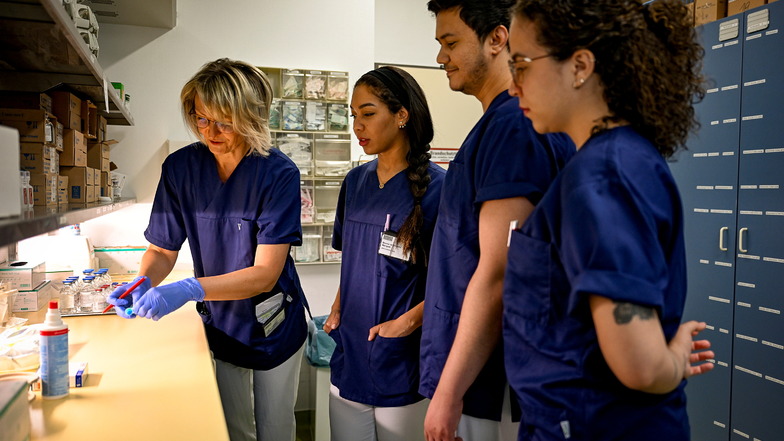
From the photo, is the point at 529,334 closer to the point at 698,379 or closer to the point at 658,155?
the point at 658,155

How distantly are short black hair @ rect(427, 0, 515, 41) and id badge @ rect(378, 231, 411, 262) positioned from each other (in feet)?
2.18

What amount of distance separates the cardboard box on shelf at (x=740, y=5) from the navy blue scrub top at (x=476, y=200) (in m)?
2.47

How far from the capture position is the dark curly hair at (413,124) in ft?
5.82

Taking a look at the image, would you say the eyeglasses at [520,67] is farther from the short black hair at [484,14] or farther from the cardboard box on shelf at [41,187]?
the cardboard box on shelf at [41,187]

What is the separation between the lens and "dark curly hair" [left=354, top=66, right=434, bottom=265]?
1774 millimetres

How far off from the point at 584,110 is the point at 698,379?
3036mm

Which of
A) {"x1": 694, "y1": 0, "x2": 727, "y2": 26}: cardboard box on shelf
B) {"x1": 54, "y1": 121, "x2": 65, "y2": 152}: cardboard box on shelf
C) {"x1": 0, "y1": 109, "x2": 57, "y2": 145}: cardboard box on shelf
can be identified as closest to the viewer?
{"x1": 0, "y1": 109, "x2": 57, "y2": 145}: cardboard box on shelf

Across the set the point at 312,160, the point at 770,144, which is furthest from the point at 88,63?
the point at 770,144

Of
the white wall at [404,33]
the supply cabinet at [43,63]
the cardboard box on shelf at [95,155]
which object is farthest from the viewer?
the white wall at [404,33]

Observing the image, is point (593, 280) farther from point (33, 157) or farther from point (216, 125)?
point (33, 157)

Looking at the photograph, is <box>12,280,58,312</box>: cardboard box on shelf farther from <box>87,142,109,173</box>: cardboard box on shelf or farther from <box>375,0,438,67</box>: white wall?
<box>375,0,438,67</box>: white wall

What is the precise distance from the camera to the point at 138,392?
1.39 meters

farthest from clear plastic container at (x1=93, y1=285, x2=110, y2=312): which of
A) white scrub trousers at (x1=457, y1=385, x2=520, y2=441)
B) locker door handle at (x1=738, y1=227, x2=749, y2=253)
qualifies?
locker door handle at (x1=738, y1=227, x2=749, y2=253)

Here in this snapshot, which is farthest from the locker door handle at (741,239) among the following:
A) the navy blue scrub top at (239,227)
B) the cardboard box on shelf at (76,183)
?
the cardboard box on shelf at (76,183)
